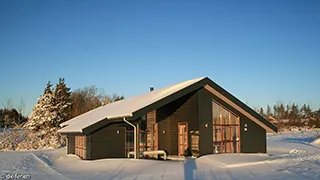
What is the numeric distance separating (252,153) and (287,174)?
279 inches

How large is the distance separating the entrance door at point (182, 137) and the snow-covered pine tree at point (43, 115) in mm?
16896

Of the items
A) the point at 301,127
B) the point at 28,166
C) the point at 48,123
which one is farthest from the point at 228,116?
the point at 301,127

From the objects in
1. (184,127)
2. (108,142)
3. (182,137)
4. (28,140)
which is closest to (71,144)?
(108,142)

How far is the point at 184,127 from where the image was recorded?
18312 millimetres

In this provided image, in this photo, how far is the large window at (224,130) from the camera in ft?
59.6

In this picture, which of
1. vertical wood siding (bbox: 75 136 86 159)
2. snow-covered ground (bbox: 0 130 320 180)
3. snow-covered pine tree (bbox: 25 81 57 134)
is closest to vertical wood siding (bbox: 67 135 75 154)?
vertical wood siding (bbox: 75 136 86 159)

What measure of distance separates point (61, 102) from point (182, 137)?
17.5 meters

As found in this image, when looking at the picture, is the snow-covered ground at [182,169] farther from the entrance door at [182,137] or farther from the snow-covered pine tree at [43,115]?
the snow-covered pine tree at [43,115]

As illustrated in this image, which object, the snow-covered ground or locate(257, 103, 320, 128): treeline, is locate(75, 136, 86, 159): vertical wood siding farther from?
locate(257, 103, 320, 128): treeline

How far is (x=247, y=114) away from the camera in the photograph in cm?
1872

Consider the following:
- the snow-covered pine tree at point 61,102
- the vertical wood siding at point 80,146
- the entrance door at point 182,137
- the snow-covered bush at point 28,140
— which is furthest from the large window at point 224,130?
the snow-covered pine tree at point 61,102

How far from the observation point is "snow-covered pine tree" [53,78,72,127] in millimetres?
32406

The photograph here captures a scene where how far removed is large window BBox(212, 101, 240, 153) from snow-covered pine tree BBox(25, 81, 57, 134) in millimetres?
18482

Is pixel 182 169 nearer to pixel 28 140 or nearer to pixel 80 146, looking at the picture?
pixel 80 146
